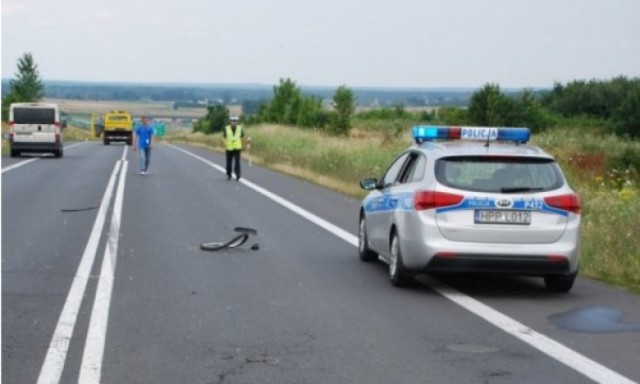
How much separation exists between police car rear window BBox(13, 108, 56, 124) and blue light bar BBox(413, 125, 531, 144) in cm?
3874

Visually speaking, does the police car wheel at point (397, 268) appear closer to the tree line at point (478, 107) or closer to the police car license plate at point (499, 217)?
the police car license plate at point (499, 217)

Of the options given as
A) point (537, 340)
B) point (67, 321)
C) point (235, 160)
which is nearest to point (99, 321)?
point (67, 321)

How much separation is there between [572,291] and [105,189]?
1865 cm

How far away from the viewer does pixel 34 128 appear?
168 feet

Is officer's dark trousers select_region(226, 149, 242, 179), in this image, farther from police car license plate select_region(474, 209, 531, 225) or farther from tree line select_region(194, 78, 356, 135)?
tree line select_region(194, 78, 356, 135)

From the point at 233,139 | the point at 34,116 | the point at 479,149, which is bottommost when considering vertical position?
the point at 34,116

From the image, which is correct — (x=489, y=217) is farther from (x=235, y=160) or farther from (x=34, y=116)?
(x=34, y=116)

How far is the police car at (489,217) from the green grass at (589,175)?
144cm

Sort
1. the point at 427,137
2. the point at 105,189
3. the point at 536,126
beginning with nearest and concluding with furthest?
the point at 427,137, the point at 105,189, the point at 536,126

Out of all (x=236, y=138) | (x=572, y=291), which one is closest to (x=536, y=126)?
(x=236, y=138)

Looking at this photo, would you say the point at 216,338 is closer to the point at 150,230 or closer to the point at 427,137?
the point at 427,137

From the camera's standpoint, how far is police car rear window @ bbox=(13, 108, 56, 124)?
5115 centimetres

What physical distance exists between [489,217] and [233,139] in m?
23.1

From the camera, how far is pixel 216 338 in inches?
400
